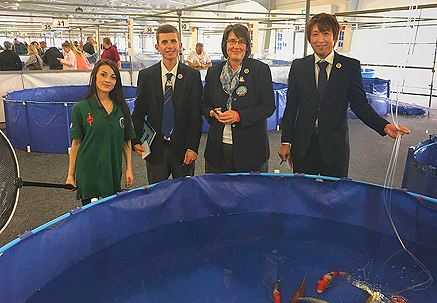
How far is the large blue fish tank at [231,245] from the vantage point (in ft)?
5.06

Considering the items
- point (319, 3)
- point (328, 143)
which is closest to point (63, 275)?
point (328, 143)

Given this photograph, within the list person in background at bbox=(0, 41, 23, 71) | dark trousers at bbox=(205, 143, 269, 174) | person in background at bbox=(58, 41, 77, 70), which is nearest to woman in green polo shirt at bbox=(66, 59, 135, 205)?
dark trousers at bbox=(205, 143, 269, 174)

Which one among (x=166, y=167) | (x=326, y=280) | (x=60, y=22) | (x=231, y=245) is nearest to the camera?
(x=326, y=280)

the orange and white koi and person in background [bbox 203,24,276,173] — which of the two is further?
person in background [bbox 203,24,276,173]

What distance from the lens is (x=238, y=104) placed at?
211cm

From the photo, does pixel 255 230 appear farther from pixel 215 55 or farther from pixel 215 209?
pixel 215 55

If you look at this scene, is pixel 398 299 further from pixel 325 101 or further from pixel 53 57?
pixel 53 57

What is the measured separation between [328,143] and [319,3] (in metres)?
13.0

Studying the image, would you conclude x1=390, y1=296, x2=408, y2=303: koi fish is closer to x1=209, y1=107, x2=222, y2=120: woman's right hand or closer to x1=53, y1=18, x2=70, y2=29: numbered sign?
x1=209, y1=107, x2=222, y2=120: woman's right hand

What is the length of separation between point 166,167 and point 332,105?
1.03 metres

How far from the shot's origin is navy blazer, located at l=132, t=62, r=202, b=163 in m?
2.17

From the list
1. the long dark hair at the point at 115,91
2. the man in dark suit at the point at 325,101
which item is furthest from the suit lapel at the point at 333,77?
the long dark hair at the point at 115,91

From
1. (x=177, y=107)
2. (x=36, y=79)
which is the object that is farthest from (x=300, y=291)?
(x=36, y=79)

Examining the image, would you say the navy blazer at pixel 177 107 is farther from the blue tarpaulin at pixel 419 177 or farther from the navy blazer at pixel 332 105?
the blue tarpaulin at pixel 419 177
